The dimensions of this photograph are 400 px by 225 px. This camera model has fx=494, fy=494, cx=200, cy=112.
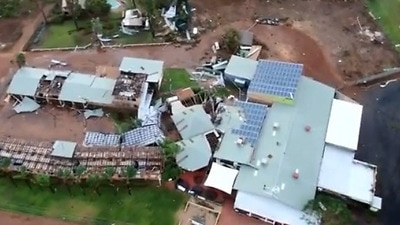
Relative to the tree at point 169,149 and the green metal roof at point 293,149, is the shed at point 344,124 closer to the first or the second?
the green metal roof at point 293,149

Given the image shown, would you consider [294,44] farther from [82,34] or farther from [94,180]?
[94,180]

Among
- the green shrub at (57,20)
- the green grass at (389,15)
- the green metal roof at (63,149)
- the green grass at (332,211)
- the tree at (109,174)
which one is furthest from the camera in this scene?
the green shrub at (57,20)

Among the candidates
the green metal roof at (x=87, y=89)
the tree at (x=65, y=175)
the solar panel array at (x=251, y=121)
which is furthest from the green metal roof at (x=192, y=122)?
the tree at (x=65, y=175)

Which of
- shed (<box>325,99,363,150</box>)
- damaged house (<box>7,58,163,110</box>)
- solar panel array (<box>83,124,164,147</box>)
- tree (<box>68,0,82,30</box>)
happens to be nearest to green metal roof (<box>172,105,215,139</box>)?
solar panel array (<box>83,124,164,147</box>)

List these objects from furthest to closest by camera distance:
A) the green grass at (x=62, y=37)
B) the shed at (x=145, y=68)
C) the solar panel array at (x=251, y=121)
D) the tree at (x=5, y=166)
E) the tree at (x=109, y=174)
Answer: the green grass at (x=62, y=37)
the shed at (x=145, y=68)
the solar panel array at (x=251, y=121)
the tree at (x=5, y=166)
the tree at (x=109, y=174)

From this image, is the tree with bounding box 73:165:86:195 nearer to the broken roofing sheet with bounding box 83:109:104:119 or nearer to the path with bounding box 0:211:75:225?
the path with bounding box 0:211:75:225

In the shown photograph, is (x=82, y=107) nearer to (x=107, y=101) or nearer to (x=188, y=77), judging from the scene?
(x=107, y=101)
